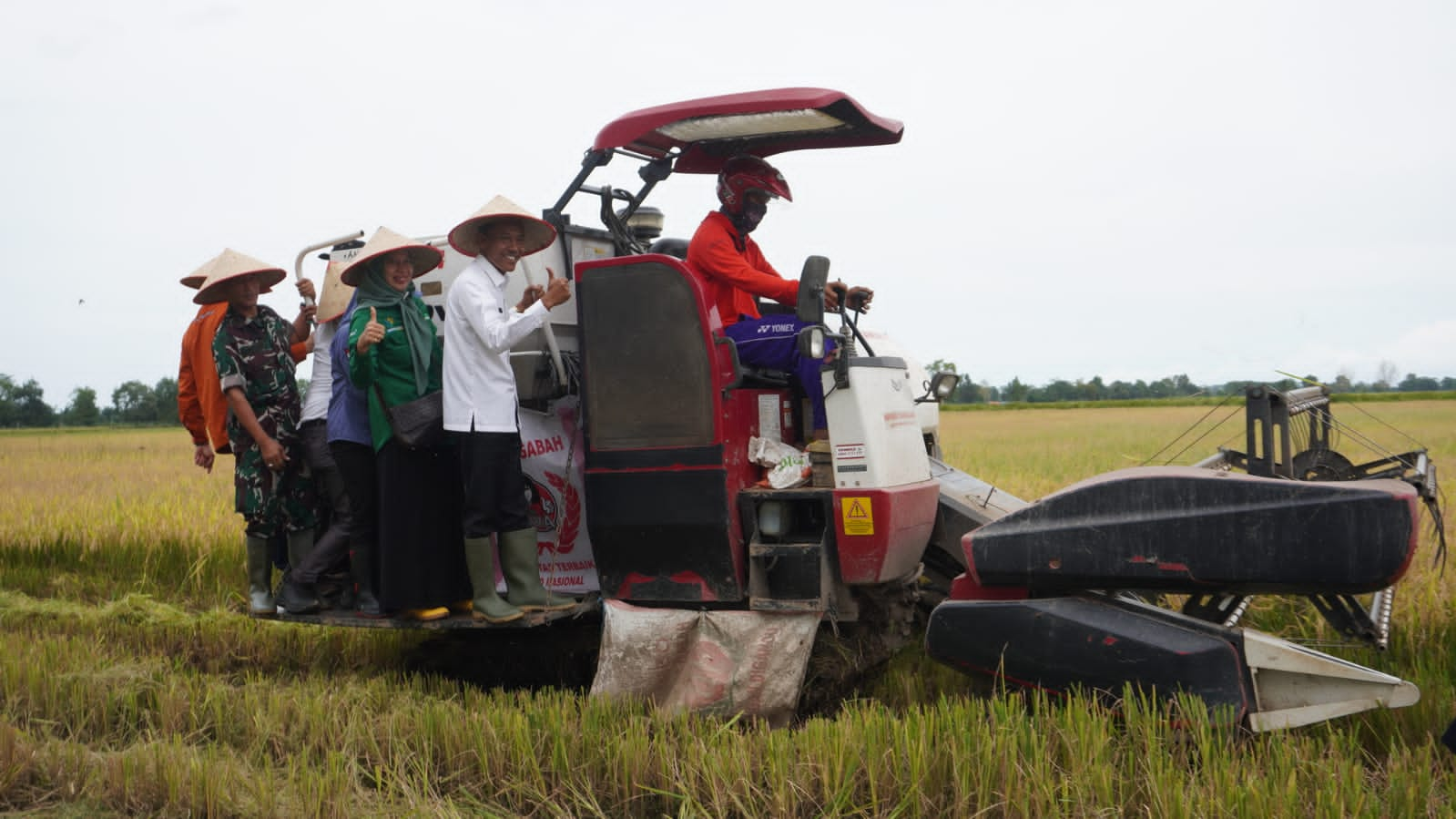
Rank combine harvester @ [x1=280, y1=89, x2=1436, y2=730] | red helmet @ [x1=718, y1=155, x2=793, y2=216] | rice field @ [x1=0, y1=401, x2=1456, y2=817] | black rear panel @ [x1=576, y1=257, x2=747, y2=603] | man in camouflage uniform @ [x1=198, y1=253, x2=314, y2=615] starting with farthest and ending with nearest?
man in camouflage uniform @ [x1=198, y1=253, x2=314, y2=615]
red helmet @ [x1=718, y1=155, x2=793, y2=216]
black rear panel @ [x1=576, y1=257, x2=747, y2=603]
combine harvester @ [x1=280, y1=89, x2=1436, y2=730]
rice field @ [x1=0, y1=401, x2=1456, y2=817]

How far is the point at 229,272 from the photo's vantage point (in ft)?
18.7

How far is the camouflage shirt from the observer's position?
5719 mm

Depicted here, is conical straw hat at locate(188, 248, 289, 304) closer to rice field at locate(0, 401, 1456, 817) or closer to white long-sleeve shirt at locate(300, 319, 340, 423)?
white long-sleeve shirt at locate(300, 319, 340, 423)

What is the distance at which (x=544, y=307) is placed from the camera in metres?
4.79

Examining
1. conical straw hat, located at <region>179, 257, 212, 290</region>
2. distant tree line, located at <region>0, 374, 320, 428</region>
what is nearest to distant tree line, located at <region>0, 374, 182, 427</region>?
distant tree line, located at <region>0, 374, 320, 428</region>

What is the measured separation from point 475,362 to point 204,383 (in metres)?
1.96

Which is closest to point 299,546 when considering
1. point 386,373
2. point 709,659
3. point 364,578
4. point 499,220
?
point 364,578

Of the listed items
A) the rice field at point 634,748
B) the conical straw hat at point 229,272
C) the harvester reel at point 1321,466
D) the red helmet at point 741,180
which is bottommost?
the rice field at point 634,748

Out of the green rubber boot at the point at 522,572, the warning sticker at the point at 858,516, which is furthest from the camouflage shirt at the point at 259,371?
the warning sticker at the point at 858,516

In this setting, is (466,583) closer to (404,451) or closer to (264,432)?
(404,451)

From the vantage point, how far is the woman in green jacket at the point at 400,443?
5.15 meters

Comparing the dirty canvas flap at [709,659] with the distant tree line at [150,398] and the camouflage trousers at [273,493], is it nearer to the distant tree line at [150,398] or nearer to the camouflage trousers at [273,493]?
the camouflage trousers at [273,493]

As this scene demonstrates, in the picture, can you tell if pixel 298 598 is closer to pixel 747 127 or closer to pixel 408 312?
pixel 408 312

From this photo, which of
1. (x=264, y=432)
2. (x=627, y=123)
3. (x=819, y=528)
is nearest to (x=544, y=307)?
(x=627, y=123)
